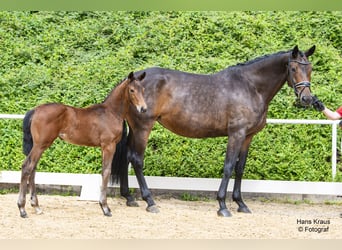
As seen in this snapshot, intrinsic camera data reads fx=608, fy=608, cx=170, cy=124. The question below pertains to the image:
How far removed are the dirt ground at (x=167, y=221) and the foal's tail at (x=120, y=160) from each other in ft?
1.50

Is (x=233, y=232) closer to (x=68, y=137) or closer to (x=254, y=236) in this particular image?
(x=254, y=236)

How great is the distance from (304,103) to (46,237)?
11.6ft

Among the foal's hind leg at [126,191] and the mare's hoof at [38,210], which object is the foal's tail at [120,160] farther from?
the mare's hoof at [38,210]

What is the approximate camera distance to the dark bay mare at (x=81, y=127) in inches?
285

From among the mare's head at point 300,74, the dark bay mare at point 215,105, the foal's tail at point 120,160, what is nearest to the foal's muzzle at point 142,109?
the dark bay mare at point 215,105

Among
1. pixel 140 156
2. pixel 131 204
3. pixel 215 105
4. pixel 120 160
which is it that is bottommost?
pixel 131 204

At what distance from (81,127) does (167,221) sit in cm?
156

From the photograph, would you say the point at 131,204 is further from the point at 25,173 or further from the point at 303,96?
the point at 303,96

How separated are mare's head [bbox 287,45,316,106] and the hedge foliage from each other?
2.54 m

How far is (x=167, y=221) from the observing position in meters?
7.35

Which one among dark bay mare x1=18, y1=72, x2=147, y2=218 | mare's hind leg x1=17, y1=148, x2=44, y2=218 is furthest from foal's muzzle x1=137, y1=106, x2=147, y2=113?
mare's hind leg x1=17, y1=148, x2=44, y2=218

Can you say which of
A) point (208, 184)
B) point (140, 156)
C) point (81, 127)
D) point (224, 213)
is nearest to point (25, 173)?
point (81, 127)

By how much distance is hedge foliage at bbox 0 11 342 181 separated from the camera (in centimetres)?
1007

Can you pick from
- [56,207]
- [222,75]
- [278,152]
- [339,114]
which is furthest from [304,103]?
[56,207]
